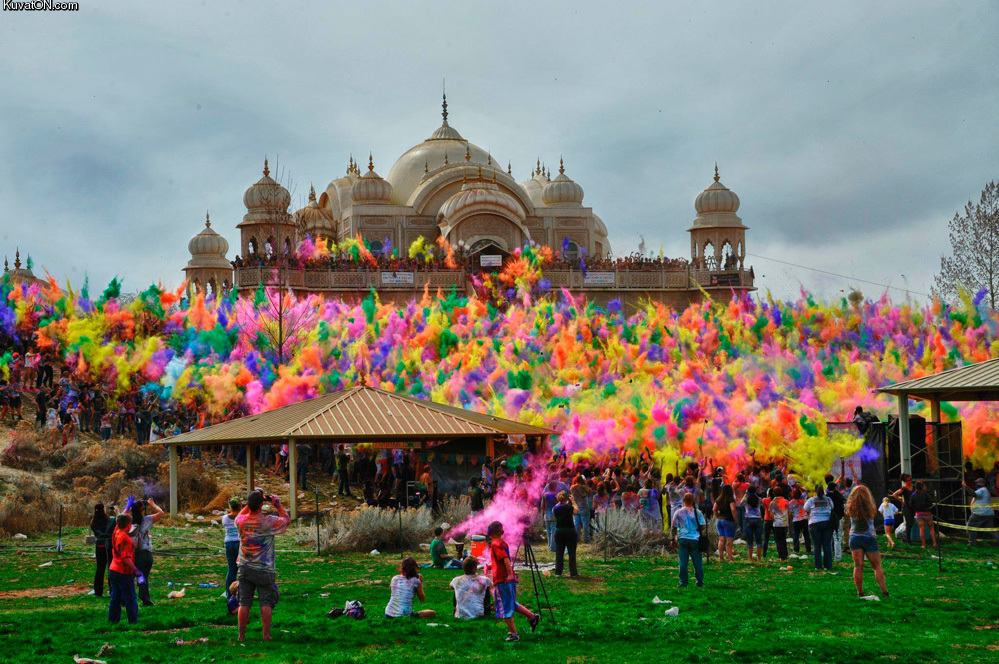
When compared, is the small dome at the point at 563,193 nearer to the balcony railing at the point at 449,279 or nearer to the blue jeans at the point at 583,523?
the balcony railing at the point at 449,279

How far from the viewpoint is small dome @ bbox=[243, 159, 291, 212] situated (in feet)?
172

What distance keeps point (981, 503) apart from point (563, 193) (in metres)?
44.1

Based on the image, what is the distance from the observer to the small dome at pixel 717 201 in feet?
188

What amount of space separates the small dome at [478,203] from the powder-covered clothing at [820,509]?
1563 inches

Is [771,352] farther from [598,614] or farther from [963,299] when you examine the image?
[598,614]

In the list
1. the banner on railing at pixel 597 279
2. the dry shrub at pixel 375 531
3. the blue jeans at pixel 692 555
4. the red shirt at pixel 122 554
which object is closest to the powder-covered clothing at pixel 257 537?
the red shirt at pixel 122 554

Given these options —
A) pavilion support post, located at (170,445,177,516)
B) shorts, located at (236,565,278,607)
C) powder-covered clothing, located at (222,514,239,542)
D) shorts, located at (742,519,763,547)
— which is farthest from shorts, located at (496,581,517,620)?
pavilion support post, located at (170,445,177,516)

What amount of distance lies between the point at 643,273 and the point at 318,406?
28959 millimetres

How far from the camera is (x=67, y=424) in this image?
2927 centimetres

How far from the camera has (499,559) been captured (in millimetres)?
11094

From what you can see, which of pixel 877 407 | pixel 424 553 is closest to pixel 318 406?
pixel 424 553

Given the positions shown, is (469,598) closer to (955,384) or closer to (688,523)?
(688,523)

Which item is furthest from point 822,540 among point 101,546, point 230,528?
point 101,546

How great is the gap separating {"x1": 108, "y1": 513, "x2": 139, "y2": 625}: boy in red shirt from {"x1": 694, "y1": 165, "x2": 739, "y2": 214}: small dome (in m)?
48.0
